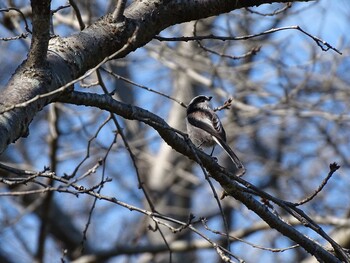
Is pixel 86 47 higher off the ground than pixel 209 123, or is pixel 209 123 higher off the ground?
pixel 209 123

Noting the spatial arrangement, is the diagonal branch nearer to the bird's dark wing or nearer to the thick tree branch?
the thick tree branch

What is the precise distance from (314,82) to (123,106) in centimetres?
732

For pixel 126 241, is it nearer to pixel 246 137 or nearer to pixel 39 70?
pixel 246 137

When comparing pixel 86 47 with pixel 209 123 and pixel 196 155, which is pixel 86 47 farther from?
pixel 209 123

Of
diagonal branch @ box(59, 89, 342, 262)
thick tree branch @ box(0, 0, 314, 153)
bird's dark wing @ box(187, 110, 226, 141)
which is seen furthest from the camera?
bird's dark wing @ box(187, 110, 226, 141)

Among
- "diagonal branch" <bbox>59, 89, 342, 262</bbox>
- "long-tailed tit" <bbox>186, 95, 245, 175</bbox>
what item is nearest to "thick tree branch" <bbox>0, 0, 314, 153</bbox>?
"diagonal branch" <bbox>59, 89, 342, 262</bbox>

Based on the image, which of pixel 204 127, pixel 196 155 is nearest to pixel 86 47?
pixel 196 155

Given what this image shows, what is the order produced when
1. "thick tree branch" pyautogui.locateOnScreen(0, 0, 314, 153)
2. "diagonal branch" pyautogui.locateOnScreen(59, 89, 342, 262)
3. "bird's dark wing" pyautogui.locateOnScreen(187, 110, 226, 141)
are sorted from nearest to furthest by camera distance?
1. "thick tree branch" pyautogui.locateOnScreen(0, 0, 314, 153)
2. "diagonal branch" pyautogui.locateOnScreen(59, 89, 342, 262)
3. "bird's dark wing" pyautogui.locateOnScreen(187, 110, 226, 141)

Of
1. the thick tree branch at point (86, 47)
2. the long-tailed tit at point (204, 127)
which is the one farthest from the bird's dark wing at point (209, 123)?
the thick tree branch at point (86, 47)

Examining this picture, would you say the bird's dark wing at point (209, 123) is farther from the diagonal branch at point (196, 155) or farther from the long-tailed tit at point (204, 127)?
the diagonal branch at point (196, 155)

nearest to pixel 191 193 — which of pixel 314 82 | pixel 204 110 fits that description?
pixel 314 82

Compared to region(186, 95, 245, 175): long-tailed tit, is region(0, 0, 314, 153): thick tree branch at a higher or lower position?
lower

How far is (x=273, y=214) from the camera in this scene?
2859mm

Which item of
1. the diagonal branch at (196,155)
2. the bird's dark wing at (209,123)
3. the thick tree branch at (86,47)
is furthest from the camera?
the bird's dark wing at (209,123)
